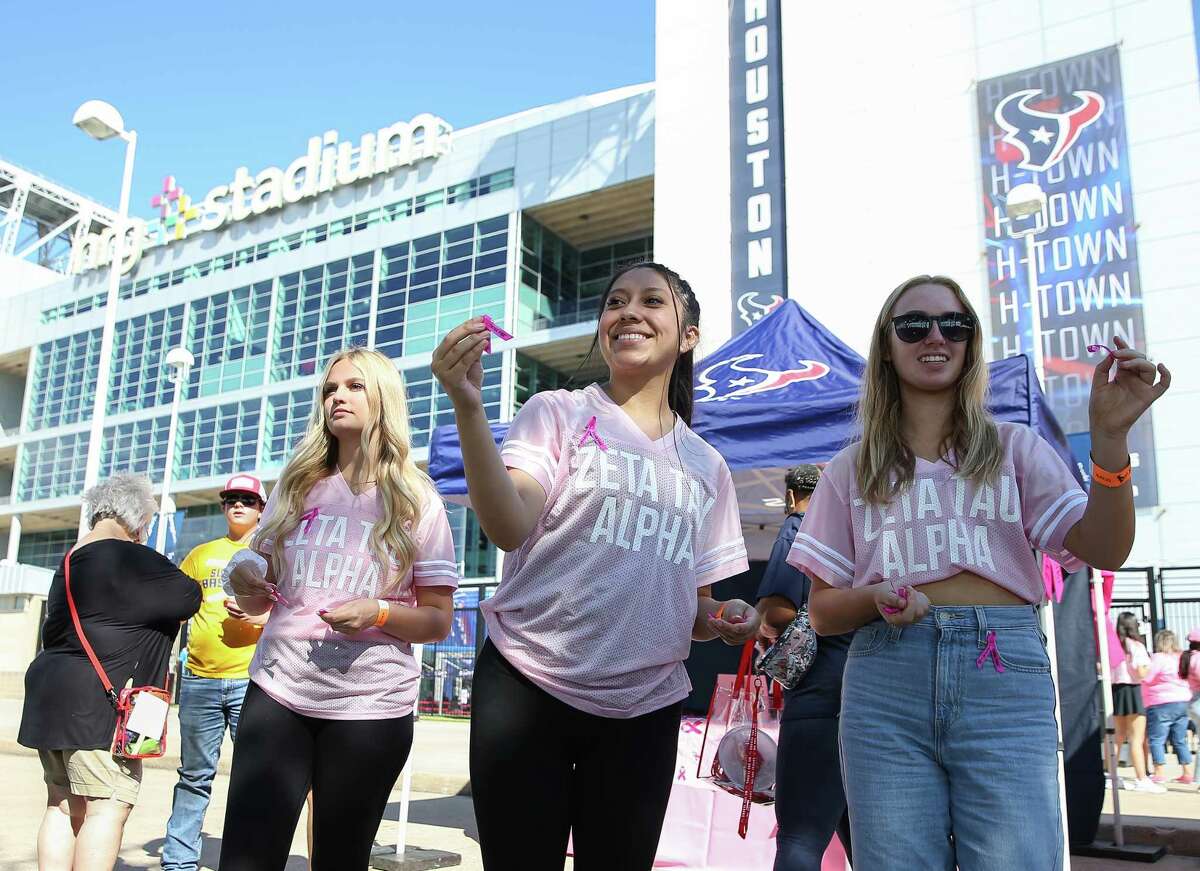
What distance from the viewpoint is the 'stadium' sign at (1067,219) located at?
2091 centimetres

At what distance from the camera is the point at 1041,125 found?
22297 mm

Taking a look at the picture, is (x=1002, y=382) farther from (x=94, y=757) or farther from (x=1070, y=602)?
(x=94, y=757)

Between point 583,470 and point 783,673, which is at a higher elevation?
point 583,470

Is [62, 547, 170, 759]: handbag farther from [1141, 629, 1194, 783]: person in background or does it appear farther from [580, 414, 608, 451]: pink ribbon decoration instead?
[1141, 629, 1194, 783]: person in background

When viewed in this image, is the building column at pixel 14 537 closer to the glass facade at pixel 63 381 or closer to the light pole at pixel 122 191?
the glass facade at pixel 63 381

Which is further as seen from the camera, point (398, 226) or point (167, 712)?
point (398, 226)

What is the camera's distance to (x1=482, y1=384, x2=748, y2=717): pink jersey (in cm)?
219

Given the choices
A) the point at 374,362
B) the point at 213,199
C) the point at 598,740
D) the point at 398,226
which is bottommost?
the point at 598,740

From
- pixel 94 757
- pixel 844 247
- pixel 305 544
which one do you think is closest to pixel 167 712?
pixel 94 757

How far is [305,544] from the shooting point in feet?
9.67

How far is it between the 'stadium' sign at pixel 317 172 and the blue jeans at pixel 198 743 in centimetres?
3086

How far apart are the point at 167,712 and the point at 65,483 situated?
44.1 metres

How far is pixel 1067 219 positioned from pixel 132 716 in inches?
873

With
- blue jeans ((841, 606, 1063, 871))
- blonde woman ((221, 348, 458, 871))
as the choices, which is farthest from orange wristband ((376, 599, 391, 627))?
blue jeans ((841, 606, 1063, 871))
